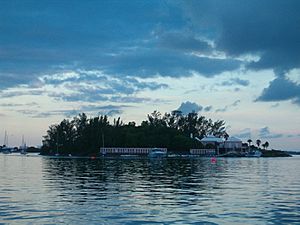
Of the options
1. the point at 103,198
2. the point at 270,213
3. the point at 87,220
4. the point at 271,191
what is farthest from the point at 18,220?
the point at 271,191

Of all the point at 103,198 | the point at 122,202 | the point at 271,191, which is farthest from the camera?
the point at 271,191

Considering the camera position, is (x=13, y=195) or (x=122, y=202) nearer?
(x=122, y=202)

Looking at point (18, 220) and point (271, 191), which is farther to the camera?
point (271, 191)

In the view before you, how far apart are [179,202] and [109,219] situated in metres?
9.72

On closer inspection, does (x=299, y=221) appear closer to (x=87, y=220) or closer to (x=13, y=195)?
(x=87, y=220)

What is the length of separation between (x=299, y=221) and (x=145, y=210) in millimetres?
10056

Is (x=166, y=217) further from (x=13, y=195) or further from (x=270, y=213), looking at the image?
(x=13, y=195)

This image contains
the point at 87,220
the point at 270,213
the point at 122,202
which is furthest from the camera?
the point at 122,202

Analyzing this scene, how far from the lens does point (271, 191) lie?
150ft

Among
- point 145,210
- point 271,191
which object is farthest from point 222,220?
point 271,191

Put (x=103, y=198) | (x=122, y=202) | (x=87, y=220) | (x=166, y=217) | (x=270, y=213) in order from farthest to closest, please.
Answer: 1. (x=103, y=198)
2. (x=122, y=202)
3. (x=270, y=213)
4. (x=166, y=217)
5. (x=87, y=220)

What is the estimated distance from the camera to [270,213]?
30.4 meters

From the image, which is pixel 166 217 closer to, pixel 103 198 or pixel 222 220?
pixel 222 220

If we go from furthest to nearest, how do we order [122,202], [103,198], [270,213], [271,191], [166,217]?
[271,191], [103,198], [122,202], [270,213], [166,217]
